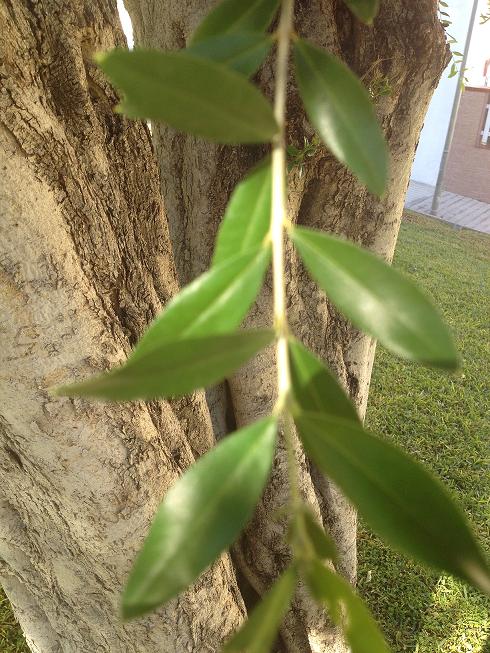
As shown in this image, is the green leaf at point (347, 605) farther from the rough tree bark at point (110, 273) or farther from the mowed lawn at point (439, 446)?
the mowed lawn at point (439, 446)

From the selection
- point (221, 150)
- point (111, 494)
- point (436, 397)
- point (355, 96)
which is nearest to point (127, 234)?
point (221, 150)

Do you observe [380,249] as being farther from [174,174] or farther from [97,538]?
[97,538]

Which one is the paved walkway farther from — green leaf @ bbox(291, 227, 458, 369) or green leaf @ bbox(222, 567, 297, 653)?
green leaf @ bbox(222, 567, 297, 653)

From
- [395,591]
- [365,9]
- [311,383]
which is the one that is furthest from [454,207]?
[311,383]

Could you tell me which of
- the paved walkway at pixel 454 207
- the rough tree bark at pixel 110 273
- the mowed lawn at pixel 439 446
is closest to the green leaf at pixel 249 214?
the rough tree bark at pixel 110 273

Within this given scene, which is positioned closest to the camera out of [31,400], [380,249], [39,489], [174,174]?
[31,400]
